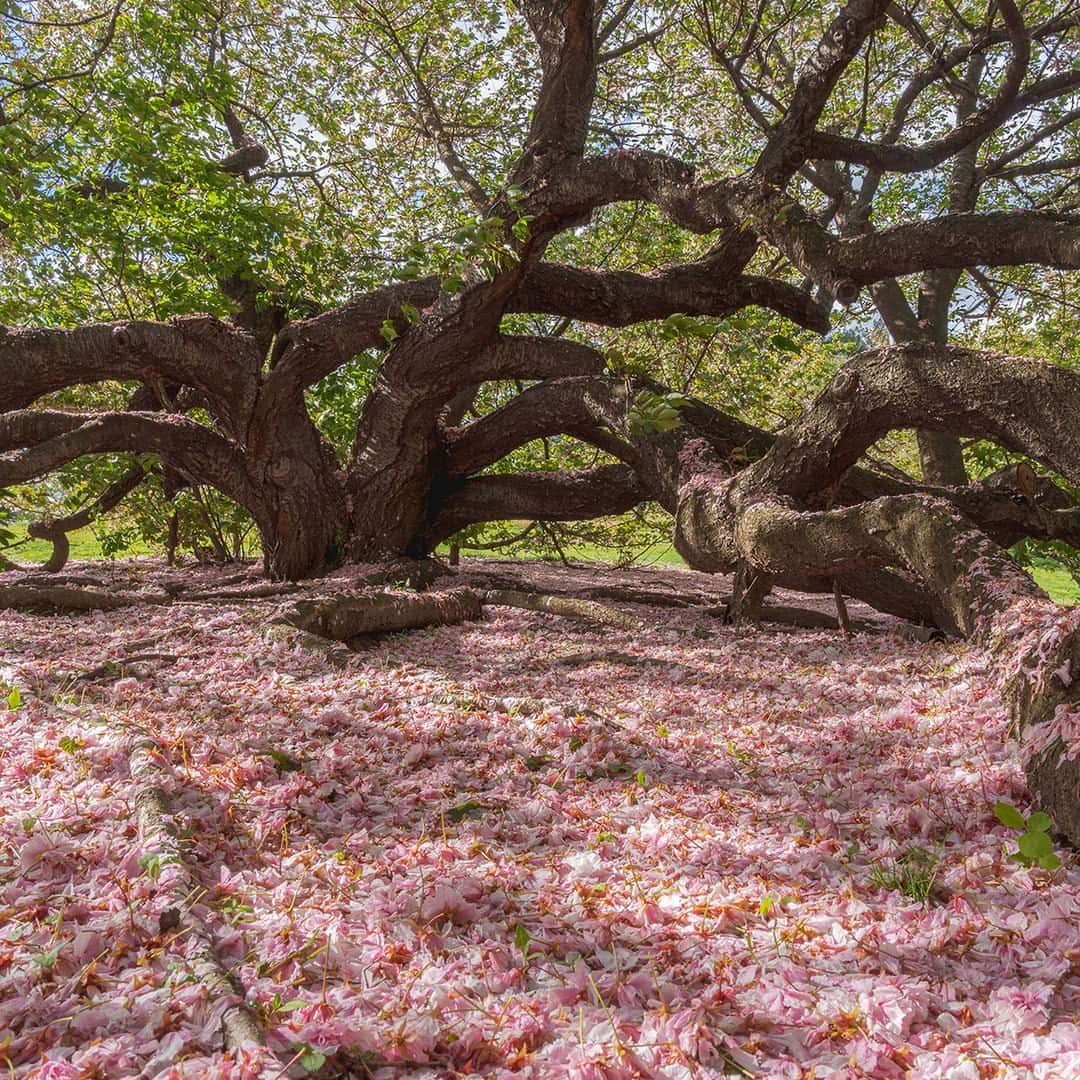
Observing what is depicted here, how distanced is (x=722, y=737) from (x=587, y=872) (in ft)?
4.64

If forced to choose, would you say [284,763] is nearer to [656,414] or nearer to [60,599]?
[656,414]

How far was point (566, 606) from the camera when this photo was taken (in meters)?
6.90

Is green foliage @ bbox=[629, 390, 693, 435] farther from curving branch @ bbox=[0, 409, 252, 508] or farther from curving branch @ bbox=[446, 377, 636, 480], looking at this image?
curving branch @ bbox=[0, 409, 252, 508]

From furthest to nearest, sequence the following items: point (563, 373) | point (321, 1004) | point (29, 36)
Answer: point (29, 36) → point (563, 373) → point (321, 1004)

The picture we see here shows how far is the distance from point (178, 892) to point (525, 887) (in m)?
0.93

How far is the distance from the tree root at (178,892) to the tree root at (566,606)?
4.32 meters

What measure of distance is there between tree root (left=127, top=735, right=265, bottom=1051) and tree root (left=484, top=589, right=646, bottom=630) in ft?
14.2

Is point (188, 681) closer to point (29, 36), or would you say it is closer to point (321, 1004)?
point (321, 1004)

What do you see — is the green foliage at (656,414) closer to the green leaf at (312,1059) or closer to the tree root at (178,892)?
the tree root at (178,892)

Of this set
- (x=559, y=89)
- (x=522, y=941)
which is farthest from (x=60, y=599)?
(x=559, y=89)

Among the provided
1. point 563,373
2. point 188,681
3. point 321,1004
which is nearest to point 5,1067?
point 321,1004

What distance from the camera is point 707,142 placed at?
11922 mm

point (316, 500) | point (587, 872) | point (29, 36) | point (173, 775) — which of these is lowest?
point (587, 872)

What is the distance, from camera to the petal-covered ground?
1.48 metres
